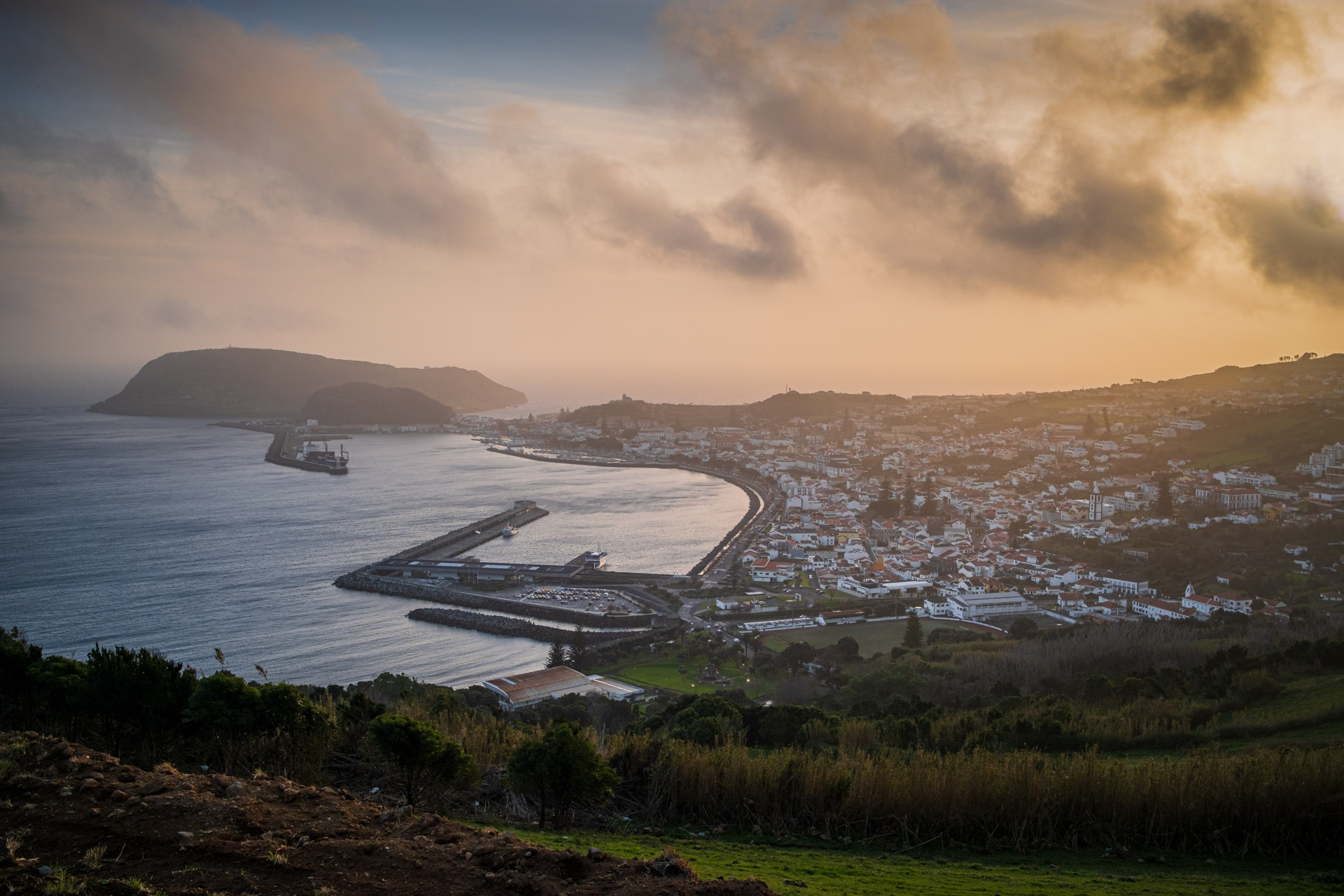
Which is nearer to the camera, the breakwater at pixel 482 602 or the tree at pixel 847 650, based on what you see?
the tree at pixel 847 650

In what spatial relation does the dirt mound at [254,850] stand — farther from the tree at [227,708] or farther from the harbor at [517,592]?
the harbor at [517,592]

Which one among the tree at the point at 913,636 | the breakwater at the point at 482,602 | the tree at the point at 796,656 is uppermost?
the tree at the point at 913,636

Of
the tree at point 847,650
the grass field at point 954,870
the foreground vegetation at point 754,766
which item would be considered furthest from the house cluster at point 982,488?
the grass field at point 954,870

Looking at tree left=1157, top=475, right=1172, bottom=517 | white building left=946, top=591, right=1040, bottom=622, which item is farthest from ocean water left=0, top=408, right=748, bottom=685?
tree left=1157, top=475, right=1172, bottom=517

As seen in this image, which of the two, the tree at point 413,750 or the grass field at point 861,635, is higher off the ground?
the tree at point 413,750

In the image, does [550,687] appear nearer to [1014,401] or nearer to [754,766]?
[754,766]

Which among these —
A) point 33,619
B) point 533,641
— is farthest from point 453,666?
point 33,619

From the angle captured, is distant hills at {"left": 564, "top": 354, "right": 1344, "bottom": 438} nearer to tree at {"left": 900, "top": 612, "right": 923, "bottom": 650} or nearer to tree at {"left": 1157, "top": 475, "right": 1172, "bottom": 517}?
tree at {"left": 1157, "top": 475, "right": 1172, "bottom": 517}
